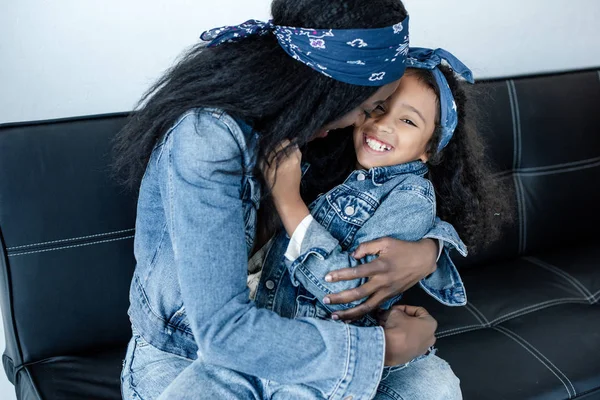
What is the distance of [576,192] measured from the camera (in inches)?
87.0

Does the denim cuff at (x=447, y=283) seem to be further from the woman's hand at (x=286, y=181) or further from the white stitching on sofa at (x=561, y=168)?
the white stitching on sofa at (x=561, y=168)

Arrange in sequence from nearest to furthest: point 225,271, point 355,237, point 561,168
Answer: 1. point 225,271
2. point 355,237
3. point 561,168

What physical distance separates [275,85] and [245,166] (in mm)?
138

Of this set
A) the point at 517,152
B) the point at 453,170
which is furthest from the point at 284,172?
the point at 517,152

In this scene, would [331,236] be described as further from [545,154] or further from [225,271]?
[545,154]

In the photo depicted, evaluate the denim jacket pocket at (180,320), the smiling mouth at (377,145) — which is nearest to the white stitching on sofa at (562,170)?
the smiling mouth at (377,145)

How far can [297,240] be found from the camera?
1.21 meters

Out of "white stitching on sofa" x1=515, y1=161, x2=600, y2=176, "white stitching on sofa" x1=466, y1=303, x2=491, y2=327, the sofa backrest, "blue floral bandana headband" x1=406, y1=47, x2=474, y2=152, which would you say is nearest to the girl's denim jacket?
"blue floral bandana headband" x1=406, y1=47, x2=474, y2=152

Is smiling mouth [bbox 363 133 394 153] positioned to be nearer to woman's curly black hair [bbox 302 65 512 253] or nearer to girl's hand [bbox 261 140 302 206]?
woman's curly black hair [bbox 302 65 512 253]

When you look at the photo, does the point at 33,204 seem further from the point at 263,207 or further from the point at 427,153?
the point at 427,153

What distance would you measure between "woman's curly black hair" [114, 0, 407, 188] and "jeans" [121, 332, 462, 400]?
386mm

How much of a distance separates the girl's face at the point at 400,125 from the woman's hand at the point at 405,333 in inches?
12.1

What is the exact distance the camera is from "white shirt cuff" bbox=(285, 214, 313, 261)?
121cm

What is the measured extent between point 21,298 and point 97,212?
0.25m
